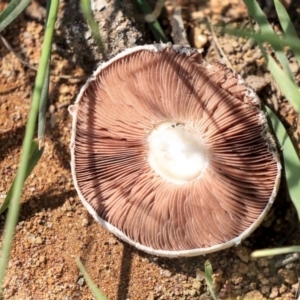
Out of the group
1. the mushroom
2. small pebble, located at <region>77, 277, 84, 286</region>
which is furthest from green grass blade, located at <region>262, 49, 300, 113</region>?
small pebble, located at <region>77, 277, 84, 286</region>

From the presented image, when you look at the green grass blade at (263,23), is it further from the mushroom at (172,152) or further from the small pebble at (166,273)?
the small pebble at (166,273)

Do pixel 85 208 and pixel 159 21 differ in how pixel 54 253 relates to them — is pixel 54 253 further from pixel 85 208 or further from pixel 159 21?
pixel 159 21

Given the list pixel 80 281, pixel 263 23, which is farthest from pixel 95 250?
pixel 263 23

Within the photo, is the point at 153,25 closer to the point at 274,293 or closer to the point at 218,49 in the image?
the point at 218,49

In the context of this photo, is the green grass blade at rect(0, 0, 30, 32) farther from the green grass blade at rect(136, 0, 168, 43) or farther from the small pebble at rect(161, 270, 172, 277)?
the small pebble at rect(161, 270, 172, 277)

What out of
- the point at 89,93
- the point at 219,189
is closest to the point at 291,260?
the point at 219,189
